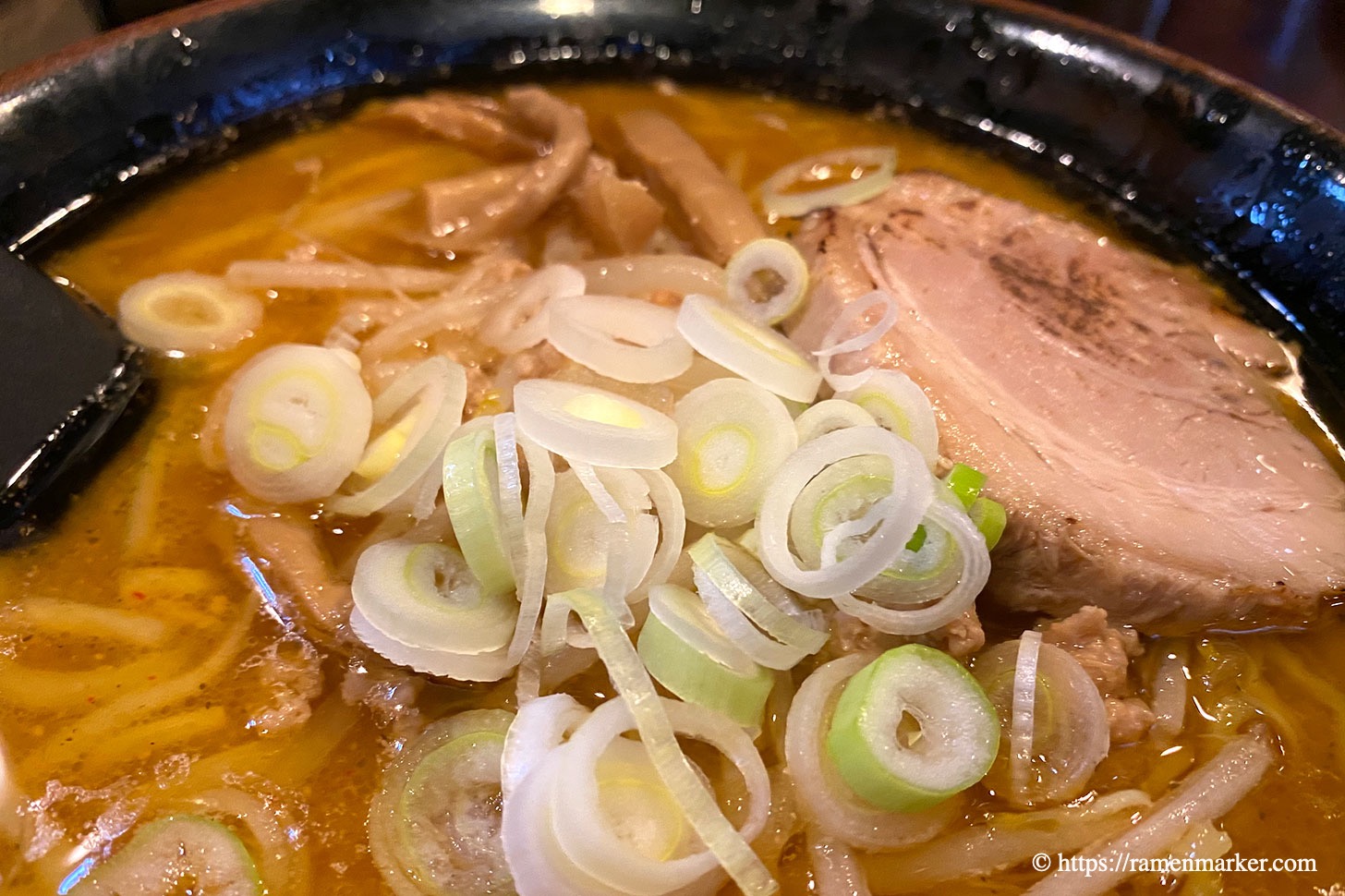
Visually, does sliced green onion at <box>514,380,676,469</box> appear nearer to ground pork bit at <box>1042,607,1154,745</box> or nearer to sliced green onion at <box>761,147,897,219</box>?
ground pork bit at <box>1042,607,1154,745</box>

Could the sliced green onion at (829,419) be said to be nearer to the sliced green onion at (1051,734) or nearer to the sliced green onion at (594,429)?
the sliced green onion at (594,429)

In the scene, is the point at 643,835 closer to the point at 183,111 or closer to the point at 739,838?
the point at 739,838

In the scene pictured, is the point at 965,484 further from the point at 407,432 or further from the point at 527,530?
the point at 407,432

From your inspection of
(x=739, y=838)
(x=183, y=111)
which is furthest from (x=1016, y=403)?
(x=183, y=111)

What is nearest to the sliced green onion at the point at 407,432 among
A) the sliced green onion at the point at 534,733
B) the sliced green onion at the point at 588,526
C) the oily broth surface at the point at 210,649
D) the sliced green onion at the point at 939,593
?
the oily broth surface at the point at 210,649

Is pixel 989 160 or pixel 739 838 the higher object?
pixel 989 160

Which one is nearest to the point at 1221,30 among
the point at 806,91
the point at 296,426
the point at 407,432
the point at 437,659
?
the point at 806,91

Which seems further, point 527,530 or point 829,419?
point 829,419
